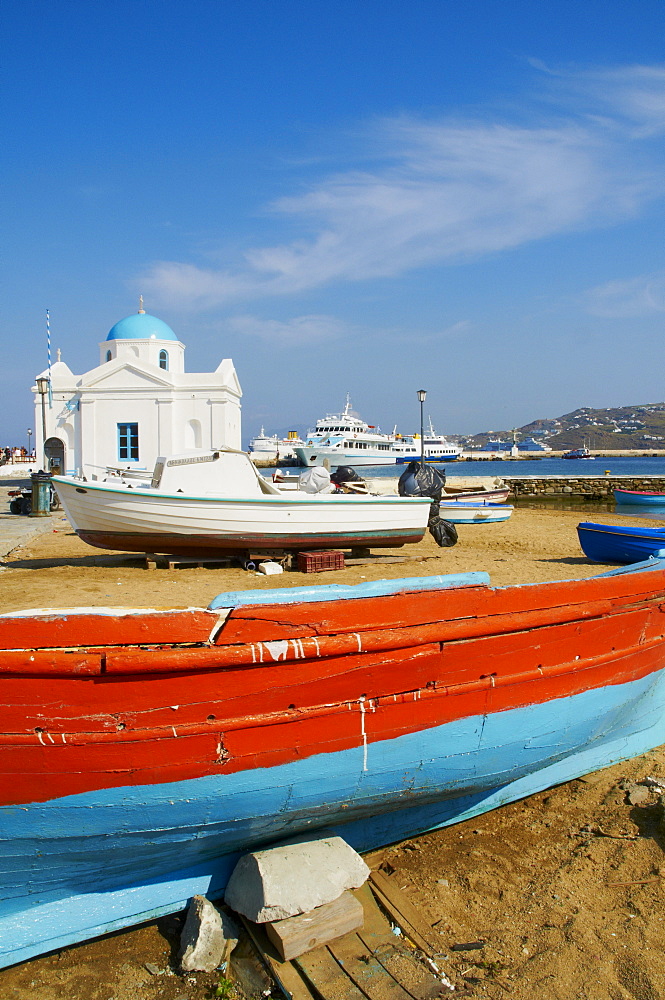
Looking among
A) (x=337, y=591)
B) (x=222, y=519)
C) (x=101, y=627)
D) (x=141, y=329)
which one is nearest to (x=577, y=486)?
(x=141, y=329)

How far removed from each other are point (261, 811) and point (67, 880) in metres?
0.89

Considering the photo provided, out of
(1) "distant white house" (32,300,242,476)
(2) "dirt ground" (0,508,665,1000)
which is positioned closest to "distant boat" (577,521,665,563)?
(2) "dirt ground" (0,508,665,1000)

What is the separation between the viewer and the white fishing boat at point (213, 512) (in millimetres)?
9922

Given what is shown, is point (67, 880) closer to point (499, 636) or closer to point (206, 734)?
point (206, 734)

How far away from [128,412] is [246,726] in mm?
24020

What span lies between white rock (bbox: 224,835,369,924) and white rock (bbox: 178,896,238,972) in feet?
0.35

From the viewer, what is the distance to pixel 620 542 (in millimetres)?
10273

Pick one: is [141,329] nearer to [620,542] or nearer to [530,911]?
[620,542]

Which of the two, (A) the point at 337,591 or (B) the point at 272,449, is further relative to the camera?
(B) the point at 272,449

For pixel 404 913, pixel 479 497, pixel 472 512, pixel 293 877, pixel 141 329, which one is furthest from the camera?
pixel 141 329

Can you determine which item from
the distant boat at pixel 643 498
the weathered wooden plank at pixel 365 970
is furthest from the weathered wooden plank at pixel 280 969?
the distant boat at pixel 643 498

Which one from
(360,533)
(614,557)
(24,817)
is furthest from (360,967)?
(614,557)

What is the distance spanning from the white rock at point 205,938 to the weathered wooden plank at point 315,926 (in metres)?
0.20

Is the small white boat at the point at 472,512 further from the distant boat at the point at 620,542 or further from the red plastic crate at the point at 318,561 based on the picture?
the red plastic crate at the point at 318,561
